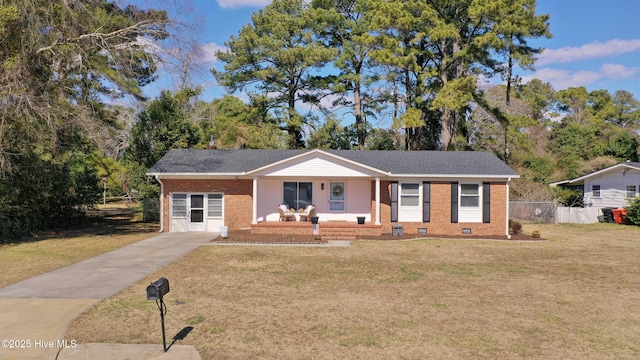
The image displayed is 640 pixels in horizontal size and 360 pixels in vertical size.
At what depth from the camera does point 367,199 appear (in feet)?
66.6

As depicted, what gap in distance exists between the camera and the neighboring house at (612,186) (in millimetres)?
27031

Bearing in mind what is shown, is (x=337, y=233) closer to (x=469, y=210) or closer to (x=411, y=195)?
(x=411, y=195)

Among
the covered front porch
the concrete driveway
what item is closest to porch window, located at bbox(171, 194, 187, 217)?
the covered front porch

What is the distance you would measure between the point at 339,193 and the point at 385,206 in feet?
8.07

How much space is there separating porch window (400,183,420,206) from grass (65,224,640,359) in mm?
5485

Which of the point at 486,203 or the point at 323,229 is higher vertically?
the point at 486,203

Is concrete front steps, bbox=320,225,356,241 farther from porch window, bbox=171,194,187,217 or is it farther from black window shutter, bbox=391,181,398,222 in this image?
porch window, bbox=171,194,187,217

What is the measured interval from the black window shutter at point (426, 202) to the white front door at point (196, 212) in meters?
10.6

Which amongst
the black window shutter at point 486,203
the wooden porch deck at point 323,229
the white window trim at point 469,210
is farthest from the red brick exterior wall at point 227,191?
the black window shutter at point 486,203

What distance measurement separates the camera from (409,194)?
19.2m

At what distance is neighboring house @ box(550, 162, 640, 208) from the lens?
2703cm

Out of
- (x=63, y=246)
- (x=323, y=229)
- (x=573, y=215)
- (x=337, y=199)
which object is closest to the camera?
(x=63, y=246)

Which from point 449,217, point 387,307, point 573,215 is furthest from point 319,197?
point 573,215

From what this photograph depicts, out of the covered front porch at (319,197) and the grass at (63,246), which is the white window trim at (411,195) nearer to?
the covered front porch at (319,197)
